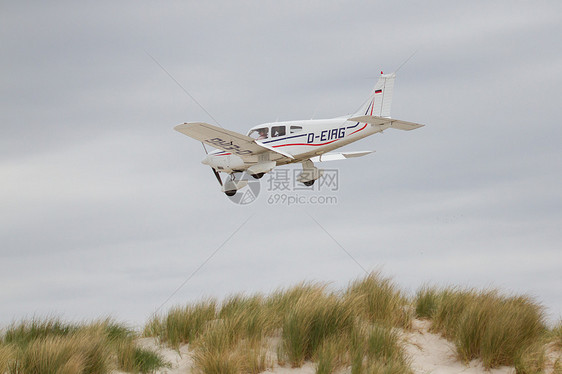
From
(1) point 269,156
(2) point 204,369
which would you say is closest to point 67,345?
(2) point 204,369

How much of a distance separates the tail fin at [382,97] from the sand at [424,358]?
31.6 feet

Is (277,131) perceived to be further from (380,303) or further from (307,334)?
(307,334)

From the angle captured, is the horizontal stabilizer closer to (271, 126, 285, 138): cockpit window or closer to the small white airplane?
the small white airplane

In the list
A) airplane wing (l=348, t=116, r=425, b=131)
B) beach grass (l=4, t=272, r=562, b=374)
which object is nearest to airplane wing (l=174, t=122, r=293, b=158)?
airplane wing (l=348, t=116, r=425, b=131)

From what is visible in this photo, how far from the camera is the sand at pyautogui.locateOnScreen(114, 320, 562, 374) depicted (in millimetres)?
12477

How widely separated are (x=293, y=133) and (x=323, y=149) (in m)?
1.20

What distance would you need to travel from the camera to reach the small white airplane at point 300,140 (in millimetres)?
21297

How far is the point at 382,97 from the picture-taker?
2205cm

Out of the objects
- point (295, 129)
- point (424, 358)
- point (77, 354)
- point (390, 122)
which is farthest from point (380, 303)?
point (295, 129)

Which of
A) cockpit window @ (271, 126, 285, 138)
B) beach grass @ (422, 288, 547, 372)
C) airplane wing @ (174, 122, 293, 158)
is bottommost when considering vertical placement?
beach grass @ (422, 288, 547, 372)

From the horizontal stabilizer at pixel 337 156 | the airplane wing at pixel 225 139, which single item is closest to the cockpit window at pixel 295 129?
the airplane wing at pixel 225 139

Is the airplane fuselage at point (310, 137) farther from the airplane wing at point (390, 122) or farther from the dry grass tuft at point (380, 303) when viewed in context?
the dry grass tuft at point (380, 303)

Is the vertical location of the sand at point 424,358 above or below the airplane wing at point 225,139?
Result: below

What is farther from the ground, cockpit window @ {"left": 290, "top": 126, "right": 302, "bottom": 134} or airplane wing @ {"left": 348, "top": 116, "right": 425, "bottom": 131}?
airplane wing @ {"left": 348, "top": 116, "right": 425, "bottom": 131}
